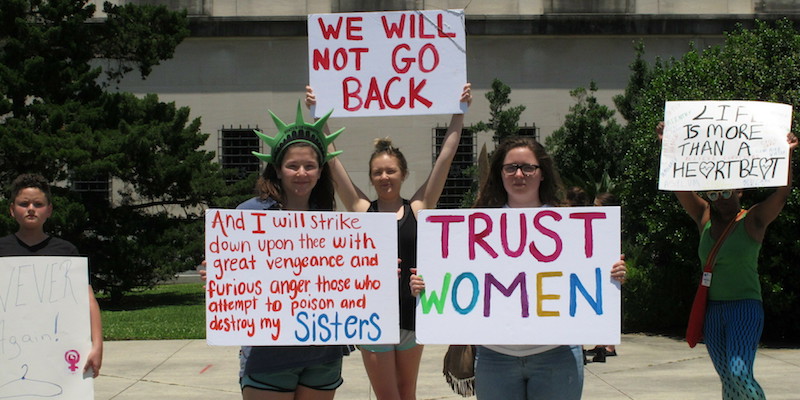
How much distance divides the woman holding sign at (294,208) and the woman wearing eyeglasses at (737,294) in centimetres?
220

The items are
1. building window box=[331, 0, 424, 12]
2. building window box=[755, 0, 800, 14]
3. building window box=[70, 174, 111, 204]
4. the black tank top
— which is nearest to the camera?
the black tank top

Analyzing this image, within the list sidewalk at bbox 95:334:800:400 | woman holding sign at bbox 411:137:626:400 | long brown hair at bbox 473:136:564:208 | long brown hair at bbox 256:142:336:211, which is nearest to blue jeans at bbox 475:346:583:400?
woman holding sign at bbox 411:137:626:400

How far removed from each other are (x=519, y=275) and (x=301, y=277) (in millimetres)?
950

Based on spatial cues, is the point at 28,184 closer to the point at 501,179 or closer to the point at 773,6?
the point at 501,179

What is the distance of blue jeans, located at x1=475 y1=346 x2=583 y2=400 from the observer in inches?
137

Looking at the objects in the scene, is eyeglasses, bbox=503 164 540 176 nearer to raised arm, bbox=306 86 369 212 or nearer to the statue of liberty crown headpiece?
the statue of liberty crown headpiece

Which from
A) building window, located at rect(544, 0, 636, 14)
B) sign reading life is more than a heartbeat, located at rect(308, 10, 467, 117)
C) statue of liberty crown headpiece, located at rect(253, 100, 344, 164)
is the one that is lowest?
statue of liberty crown headpiece, located at rect(253, 100, 344, 164)

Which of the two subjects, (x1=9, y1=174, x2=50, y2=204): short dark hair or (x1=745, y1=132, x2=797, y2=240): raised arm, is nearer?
(x1=9, y1=174, x2=50, y2=204): short dark hair

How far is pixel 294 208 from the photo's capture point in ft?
12.9

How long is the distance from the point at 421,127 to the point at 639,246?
8.56 meters

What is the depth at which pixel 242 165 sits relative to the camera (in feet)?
65.6

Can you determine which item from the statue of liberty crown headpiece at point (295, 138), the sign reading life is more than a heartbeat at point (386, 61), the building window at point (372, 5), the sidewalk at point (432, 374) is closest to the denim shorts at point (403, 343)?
the statue of liberty crown headpiece at point (295, 138)

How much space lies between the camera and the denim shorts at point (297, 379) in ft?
12.2

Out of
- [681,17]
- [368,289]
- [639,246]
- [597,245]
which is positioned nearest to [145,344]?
[639,246]
